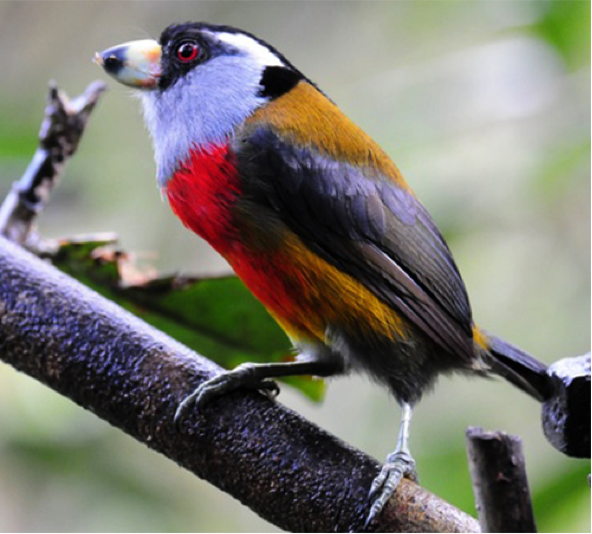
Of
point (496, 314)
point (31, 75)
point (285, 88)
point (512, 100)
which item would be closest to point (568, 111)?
point (512, 100)

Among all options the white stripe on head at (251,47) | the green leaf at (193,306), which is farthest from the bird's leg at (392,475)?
the white stripe on head at (251,47)

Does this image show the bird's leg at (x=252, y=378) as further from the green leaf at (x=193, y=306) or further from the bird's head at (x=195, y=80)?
the bird's head at (x=195, y=80)

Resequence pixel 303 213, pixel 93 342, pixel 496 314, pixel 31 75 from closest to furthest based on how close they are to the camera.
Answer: pixel 93 342 < pixel 303 213 < pixel 496 314 < pixel 31 75

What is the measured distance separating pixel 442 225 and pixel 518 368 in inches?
26.4

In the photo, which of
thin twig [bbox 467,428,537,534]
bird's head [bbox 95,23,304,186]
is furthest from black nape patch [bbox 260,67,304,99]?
thin twig [bbox 467,428,537,534]

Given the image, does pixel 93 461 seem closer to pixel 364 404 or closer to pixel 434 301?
pixel 364 404

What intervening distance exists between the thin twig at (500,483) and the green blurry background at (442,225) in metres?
0.93

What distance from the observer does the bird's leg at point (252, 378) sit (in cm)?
156

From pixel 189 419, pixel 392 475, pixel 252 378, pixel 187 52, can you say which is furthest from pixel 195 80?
pixel 392 475

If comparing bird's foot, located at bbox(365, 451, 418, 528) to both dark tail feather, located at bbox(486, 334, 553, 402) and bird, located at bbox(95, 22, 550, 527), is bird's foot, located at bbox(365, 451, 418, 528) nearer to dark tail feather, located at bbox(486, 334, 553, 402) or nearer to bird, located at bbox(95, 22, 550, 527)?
bird, located at bbox(95, 22, 550, 527)

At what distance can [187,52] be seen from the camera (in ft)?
6.86

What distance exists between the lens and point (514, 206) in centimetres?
289

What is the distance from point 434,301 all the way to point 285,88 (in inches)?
21.2

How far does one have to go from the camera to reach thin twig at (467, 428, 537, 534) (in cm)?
122
